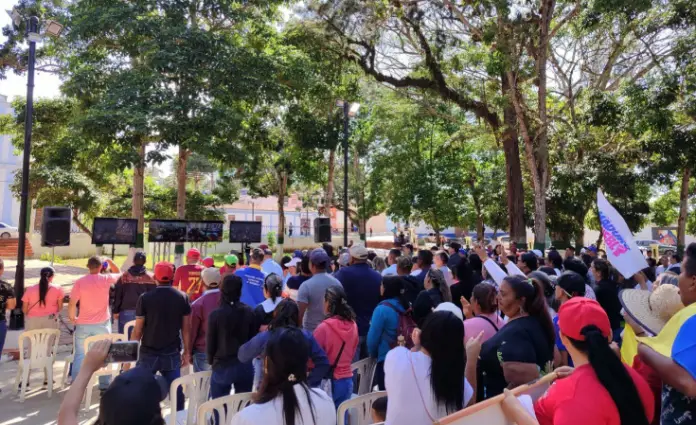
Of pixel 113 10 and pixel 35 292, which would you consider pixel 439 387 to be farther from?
pixel 113 10

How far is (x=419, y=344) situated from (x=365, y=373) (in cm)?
196

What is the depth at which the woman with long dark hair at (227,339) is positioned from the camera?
405 centimetres

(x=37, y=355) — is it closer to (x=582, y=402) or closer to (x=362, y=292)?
(x=362, y=292)

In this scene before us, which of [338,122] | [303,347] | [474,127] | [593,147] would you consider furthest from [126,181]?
[303,347]

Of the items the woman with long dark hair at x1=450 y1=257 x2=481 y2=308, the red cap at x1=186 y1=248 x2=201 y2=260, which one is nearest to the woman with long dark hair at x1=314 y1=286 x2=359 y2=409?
the woman with long dark hair at x1=450 y1=257 x2=481 y2=308

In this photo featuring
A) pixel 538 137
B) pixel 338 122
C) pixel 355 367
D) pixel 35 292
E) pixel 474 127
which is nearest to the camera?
pixel 355 367

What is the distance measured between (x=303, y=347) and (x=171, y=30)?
12.1 m

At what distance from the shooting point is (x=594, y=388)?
2.02 m

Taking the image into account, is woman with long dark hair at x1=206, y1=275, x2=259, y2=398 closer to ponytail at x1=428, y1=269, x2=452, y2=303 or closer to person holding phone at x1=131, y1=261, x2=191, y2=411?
person holding phone at x1=131, y1=261, x2=191, y2=411

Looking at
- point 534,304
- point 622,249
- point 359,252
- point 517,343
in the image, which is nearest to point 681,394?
point 517,343

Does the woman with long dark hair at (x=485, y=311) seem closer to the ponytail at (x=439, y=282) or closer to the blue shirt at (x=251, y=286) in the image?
the ponytail at (x=439, y=282)

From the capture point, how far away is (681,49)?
1409cm

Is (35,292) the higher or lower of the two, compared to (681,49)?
lower

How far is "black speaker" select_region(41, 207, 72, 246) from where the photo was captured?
10297mm
